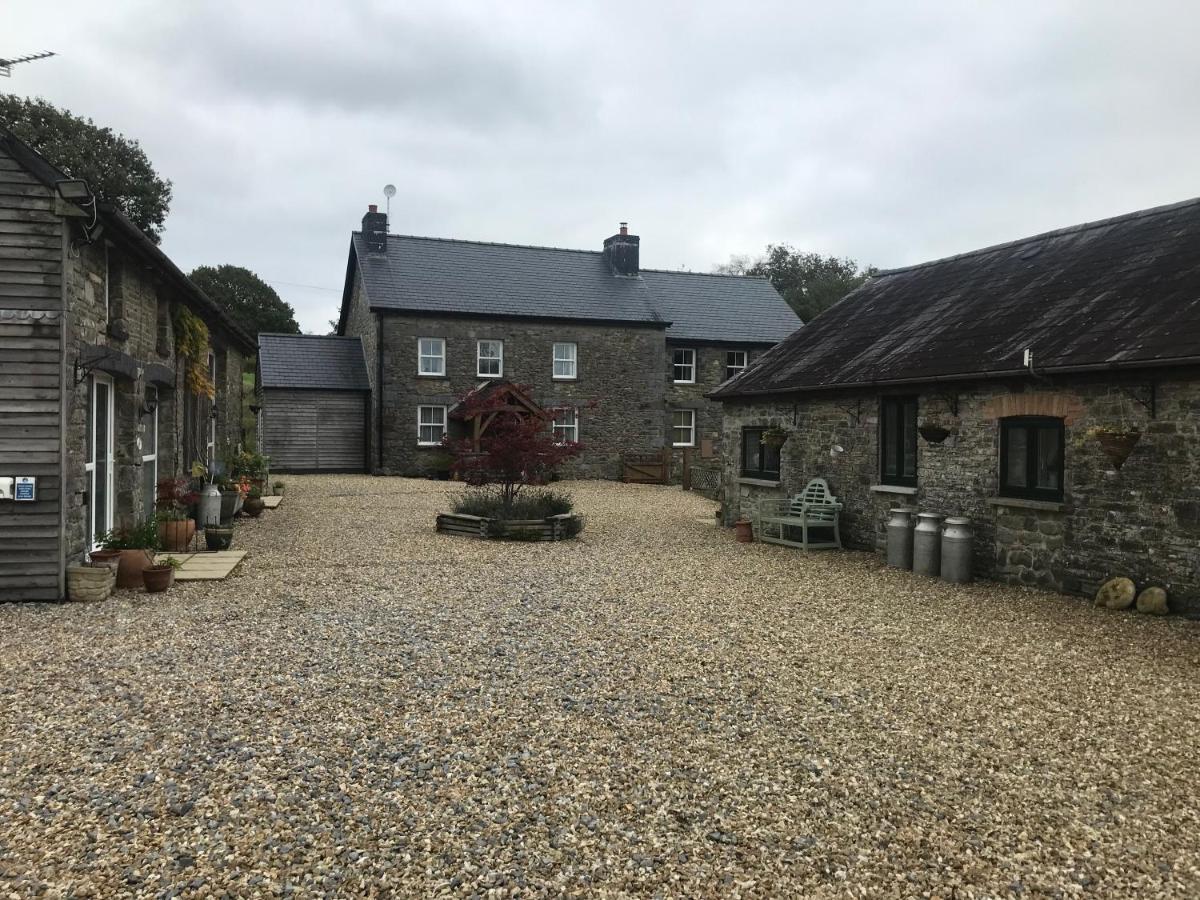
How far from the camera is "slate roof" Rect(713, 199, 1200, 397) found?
998 cm

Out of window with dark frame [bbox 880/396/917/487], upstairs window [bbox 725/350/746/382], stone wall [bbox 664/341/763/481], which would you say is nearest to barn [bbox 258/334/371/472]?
stone wall [bbox 664/341/763/481]

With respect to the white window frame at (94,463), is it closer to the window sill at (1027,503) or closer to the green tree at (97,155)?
the window sill at (1027,503)

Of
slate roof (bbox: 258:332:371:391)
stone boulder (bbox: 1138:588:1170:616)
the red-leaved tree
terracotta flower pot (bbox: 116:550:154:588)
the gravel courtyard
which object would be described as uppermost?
slate roof (bbox: 258:332:371:391)

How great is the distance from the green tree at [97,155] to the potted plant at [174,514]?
97.3 feet

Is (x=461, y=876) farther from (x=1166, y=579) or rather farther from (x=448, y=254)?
(x=448, y=254)

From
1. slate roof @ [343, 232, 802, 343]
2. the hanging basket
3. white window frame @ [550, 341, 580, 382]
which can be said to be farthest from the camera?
white window frame @ [550, 341, 580, 382]

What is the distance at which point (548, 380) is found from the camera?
30062 mm

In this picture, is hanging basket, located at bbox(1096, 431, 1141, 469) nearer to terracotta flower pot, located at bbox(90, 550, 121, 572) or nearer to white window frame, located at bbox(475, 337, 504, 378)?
terracotta flower pot, located at bbox(90, 550, 121, 572)

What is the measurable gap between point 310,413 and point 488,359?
6.25m

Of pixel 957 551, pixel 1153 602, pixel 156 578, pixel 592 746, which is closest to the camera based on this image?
pixel 592 746

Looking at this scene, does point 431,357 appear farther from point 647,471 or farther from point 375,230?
point 647,471

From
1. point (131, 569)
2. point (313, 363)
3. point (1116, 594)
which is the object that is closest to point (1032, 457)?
point (1116, 594)

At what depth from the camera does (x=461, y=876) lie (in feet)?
12.6

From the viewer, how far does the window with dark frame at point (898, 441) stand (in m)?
12.9
